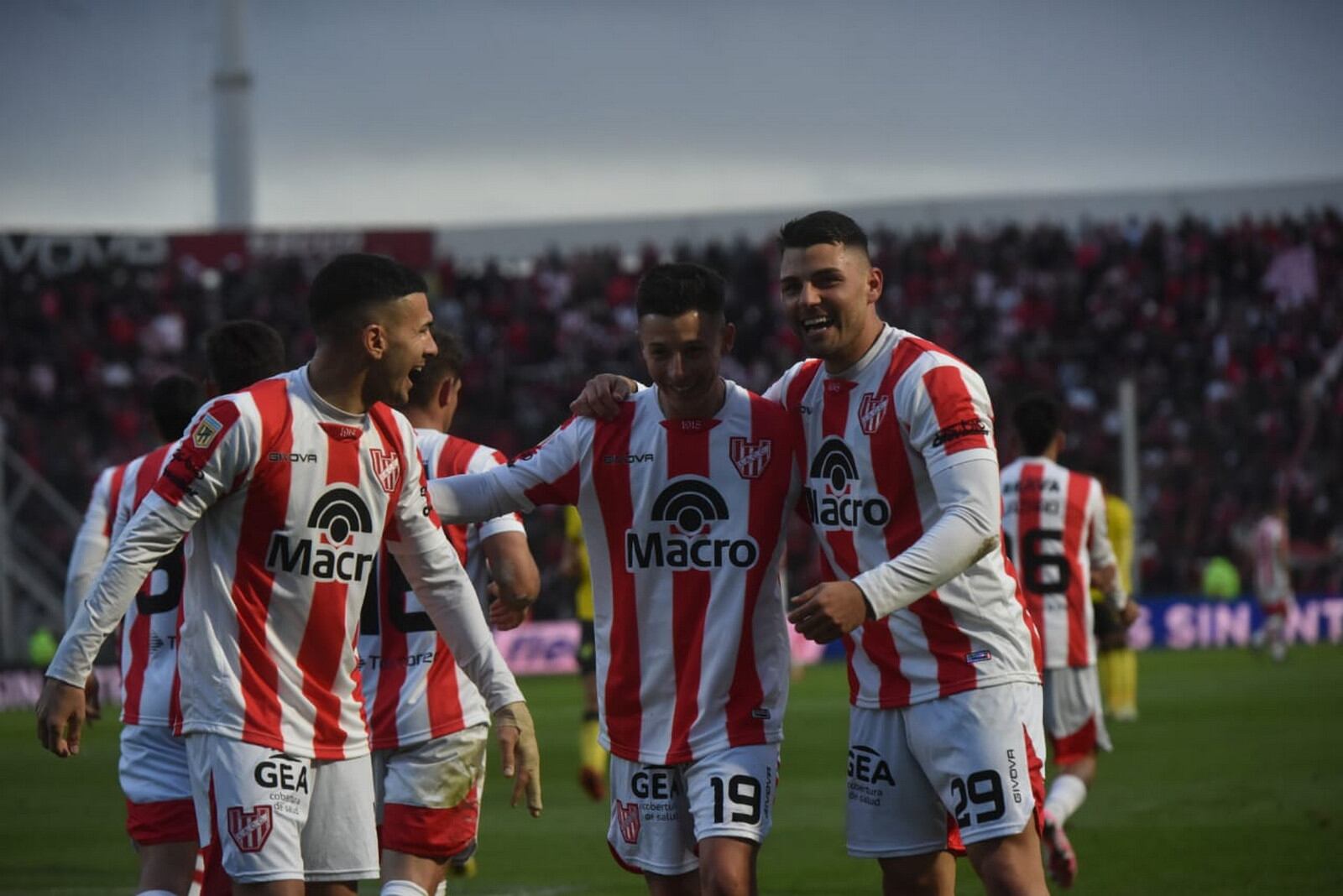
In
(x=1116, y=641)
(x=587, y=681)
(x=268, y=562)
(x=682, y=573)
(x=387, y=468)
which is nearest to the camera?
(x=268, y=562)

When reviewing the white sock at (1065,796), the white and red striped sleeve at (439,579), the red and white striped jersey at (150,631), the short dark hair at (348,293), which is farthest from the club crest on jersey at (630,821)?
the white sock at (1065,796)

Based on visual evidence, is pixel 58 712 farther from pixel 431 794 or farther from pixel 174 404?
pixel 174 404

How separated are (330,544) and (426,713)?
1581 millimetres

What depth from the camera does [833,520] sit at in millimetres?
5523

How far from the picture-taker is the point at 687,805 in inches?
216

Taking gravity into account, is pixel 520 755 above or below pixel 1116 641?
above

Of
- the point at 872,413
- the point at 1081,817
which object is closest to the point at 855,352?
the point at 872,413

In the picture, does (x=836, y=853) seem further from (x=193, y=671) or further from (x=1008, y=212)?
(x=1008, y=212)

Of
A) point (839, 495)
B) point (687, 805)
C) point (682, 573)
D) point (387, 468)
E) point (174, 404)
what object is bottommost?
point (687, 805)

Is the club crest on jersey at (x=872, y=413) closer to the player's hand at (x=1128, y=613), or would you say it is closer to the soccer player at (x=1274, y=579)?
the player's hand at (x=1128, y=613)

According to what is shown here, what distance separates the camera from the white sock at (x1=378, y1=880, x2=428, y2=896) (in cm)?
619

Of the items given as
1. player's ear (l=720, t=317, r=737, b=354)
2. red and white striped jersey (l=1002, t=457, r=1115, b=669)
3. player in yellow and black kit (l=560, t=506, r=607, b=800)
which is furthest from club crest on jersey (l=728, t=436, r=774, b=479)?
player in yellow and black kit (l=560, t=506, r=607, b=800)

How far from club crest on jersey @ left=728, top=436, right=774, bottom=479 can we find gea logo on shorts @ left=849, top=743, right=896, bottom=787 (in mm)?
885

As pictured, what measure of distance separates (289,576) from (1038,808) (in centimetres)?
229
